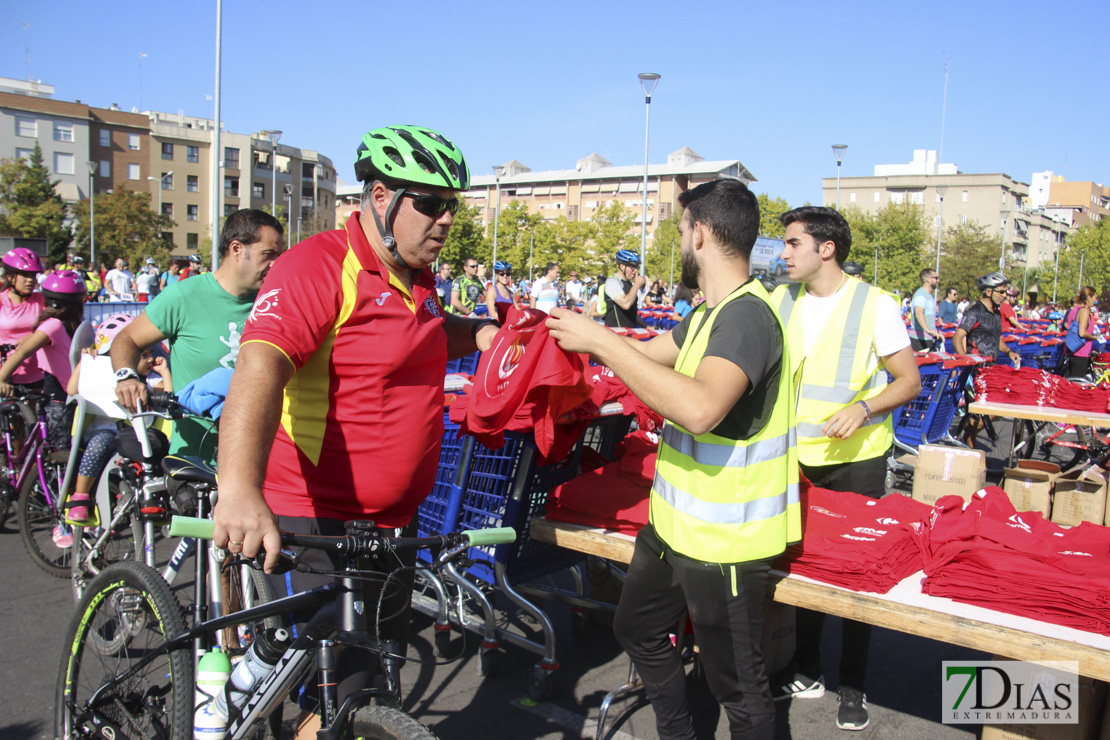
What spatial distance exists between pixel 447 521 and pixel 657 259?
262 ft

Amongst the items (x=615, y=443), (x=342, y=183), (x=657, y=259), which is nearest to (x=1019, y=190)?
(x=657, y=259)

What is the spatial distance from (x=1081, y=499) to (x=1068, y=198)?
15880 cm

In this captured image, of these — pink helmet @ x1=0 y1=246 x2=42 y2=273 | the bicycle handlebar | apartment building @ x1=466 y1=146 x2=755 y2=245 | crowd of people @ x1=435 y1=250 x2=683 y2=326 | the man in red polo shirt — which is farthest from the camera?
apartment building @ x1=466 y1=146 x2=755 y2=245

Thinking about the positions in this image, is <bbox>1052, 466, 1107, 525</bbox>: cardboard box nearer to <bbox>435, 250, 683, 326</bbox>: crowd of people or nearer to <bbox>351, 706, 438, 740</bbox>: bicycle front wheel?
<bbox>435, 250, 683, 326</bbox>: crowd of people

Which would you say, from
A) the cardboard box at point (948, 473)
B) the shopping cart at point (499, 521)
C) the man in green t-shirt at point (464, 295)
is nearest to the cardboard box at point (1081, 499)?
the cardboard box at point (948, 473)

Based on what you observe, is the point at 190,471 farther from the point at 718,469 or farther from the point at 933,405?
the point at 933,405

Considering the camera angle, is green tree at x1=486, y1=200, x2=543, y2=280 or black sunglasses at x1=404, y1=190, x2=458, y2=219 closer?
black sunglasses at x1=404, y1=190, x2=458, y2=219

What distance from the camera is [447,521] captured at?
391cm

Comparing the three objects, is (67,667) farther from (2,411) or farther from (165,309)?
(2,411)

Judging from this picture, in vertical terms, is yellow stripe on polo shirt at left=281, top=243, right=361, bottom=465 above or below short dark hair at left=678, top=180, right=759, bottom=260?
below

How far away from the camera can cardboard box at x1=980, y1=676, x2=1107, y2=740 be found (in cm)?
280

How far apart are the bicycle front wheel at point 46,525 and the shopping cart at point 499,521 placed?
2861mm

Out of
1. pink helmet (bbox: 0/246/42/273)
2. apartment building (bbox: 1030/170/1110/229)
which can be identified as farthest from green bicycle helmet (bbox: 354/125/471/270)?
apartment building (bbox: 1030/170/1110/229)

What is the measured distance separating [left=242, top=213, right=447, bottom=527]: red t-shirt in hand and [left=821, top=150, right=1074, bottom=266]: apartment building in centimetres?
10968
